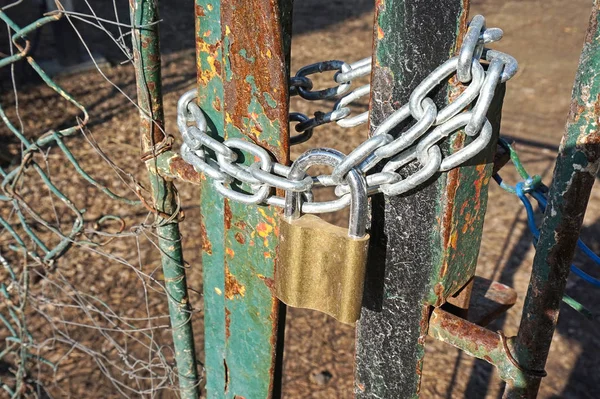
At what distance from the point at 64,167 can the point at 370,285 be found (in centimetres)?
440

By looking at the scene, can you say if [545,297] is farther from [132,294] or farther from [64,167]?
[64,167]

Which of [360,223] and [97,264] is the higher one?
[360,223]

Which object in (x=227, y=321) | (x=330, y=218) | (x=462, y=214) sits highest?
(x=462, y=214)

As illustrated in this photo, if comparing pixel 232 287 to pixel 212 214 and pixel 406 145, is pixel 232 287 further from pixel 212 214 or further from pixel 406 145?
pixel 406 145

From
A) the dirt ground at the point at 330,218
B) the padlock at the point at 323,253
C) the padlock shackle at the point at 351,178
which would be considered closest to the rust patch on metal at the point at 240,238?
the padlock at the point at 323,253

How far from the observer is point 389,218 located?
107cm

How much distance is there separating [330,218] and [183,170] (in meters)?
3.14

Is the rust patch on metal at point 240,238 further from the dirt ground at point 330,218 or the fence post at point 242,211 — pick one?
the dirt ground at point 330,218

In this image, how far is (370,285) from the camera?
114cm

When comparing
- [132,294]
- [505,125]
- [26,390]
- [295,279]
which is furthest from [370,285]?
[505,125]

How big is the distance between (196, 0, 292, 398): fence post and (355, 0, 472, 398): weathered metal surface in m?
0.16

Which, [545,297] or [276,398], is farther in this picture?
[276,398]

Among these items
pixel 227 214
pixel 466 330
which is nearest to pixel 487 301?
pixel 466 330

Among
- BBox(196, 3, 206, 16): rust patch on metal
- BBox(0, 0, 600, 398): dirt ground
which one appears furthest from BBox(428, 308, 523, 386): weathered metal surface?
BBox(0, 0, 600, 398): dirt ground
